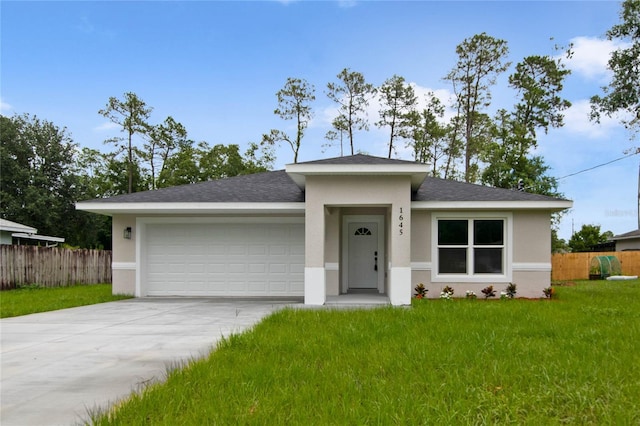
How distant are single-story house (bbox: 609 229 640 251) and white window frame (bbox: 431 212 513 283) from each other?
24666 mm

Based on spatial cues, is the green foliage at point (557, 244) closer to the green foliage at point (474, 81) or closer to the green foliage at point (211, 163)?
the green foliage at point (474, 81)

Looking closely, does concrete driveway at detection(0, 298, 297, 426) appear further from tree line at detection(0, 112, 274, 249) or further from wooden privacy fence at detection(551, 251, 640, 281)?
tree line at detection(0, 112, 274, 249)

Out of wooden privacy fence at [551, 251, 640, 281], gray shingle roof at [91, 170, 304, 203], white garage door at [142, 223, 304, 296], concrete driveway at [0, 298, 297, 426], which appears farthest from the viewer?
wooden privacy fence at [551, 251, 640, 281]

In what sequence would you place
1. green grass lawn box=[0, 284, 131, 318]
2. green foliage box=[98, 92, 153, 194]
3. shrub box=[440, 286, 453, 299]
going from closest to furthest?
green grass lawn box=[0, 284, 131, 318]
shrub box=[440, 286, 453, 299]
green foliage box=[98, 92, 153, 194]

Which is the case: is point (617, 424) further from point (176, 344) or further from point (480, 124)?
point (480, 124)

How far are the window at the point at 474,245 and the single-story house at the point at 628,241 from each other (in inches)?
973

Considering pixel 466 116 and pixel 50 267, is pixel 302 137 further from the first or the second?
pixel 50 267

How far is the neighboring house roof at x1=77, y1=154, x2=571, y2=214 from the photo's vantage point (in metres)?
10.6

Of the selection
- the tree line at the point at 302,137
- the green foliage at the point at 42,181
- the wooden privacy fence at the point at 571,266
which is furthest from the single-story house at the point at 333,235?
the green foliage at the point at 42,181

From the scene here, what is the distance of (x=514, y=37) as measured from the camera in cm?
2558

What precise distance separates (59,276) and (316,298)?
39.1ft

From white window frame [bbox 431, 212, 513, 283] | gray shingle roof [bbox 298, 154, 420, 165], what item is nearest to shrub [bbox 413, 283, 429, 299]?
white window frame [bbox 431, 212, 513, 283]

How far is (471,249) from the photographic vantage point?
39.8ft

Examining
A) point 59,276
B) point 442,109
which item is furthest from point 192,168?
point 442,109
